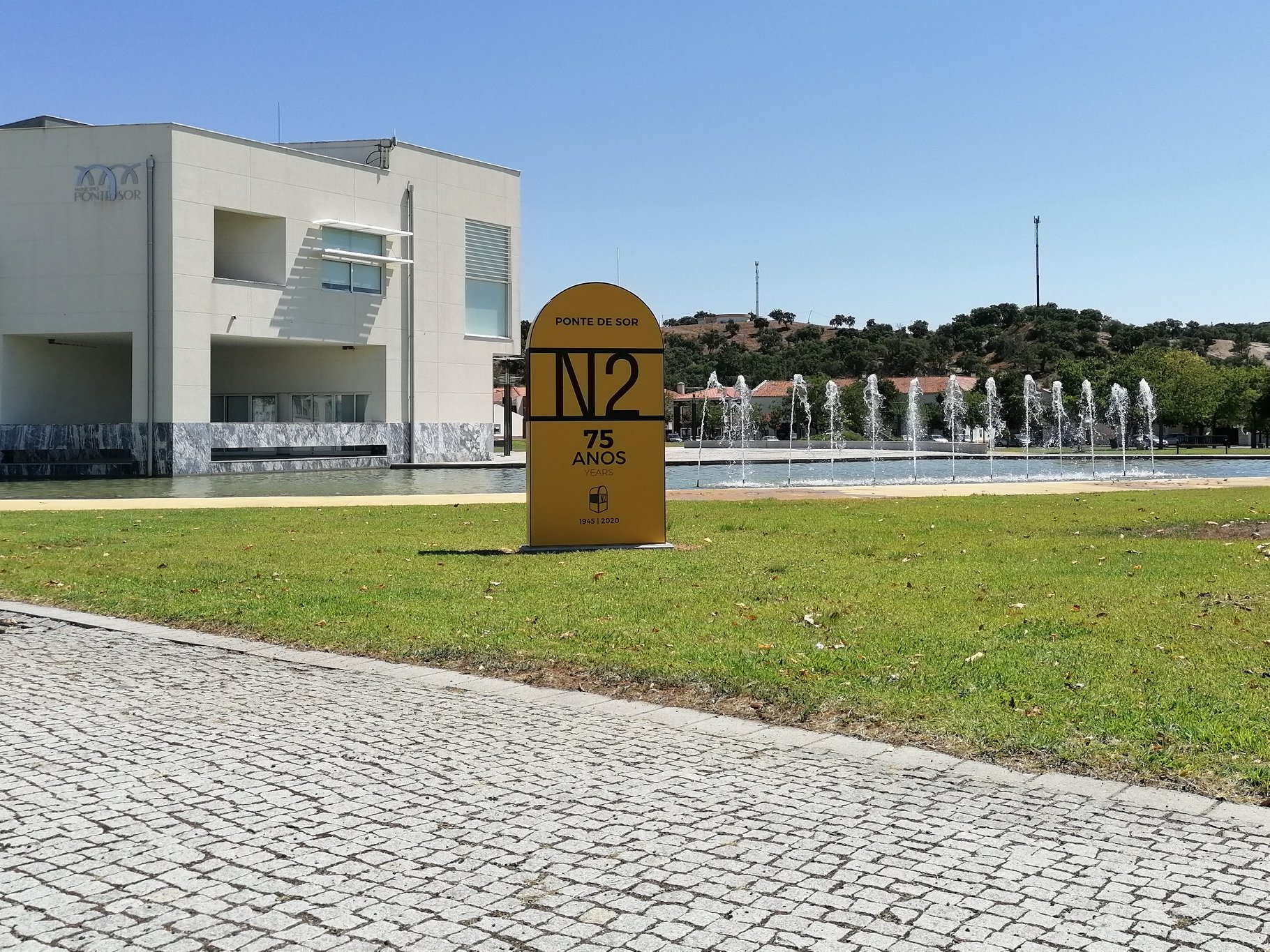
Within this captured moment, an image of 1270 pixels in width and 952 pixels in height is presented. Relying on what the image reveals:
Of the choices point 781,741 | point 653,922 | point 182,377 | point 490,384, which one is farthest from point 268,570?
A: point 490,384

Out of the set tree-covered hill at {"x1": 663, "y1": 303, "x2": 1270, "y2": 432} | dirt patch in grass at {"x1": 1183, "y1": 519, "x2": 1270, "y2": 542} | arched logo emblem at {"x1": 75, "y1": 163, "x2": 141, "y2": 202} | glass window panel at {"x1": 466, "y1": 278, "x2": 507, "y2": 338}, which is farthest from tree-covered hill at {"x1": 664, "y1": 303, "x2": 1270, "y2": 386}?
dirt patch in grass at {"x1": 1183, "y1": 519, "x2": 1270, "y2": 542}

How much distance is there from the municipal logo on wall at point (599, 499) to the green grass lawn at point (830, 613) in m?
1.15

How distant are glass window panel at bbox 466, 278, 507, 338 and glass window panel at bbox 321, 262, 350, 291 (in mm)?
5376

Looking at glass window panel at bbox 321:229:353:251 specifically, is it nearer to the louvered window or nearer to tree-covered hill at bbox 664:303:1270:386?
the louvered window

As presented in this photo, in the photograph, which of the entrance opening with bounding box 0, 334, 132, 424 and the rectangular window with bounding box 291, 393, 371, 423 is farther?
the rectangular window with bounding box 291, 393, 371, 423

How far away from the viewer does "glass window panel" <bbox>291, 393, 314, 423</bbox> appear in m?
46.0

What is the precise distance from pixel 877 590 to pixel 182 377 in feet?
109

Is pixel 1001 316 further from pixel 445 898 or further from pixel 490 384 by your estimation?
pixel 445 898

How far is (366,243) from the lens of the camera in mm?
44281

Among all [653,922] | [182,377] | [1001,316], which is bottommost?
[653,922]

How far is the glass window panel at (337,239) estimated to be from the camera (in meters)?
42.8

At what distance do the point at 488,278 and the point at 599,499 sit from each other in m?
34.9

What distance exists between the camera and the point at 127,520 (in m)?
18.8

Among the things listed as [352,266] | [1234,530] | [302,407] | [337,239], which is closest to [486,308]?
[352,266]
